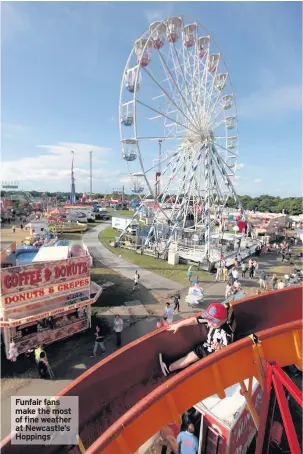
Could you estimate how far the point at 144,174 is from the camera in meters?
19.3

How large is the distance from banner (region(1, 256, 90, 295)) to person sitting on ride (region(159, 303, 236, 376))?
22.0 ft

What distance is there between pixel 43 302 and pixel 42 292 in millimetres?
377

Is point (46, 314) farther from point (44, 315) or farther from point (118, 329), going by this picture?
point (118, 329)

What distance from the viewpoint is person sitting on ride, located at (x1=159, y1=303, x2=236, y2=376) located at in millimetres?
3629

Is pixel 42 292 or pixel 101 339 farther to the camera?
pixel 42 292

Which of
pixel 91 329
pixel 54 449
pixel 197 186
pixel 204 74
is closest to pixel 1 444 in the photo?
pixel 54 449

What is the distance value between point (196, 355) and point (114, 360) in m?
1.14

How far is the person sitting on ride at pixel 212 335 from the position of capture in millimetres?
3629

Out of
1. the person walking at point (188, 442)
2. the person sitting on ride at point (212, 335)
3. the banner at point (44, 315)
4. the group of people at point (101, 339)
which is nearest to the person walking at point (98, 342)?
the group of people at point (101, 339)

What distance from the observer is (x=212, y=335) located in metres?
3.78

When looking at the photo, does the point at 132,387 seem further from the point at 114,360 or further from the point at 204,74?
the point at 204,74

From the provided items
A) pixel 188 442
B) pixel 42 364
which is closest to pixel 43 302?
pixel 42 364

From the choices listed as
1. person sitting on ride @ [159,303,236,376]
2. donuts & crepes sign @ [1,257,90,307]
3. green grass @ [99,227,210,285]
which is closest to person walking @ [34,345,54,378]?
donuts & crepes sign @ [1,257,90,307]

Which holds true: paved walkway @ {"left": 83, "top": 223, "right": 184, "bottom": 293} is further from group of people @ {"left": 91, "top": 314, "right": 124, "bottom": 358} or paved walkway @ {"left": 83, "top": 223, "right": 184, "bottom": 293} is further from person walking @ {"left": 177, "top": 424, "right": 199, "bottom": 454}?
person walking @ {"left": 177, "top": 424, "right": 199, "bottom": 454}
